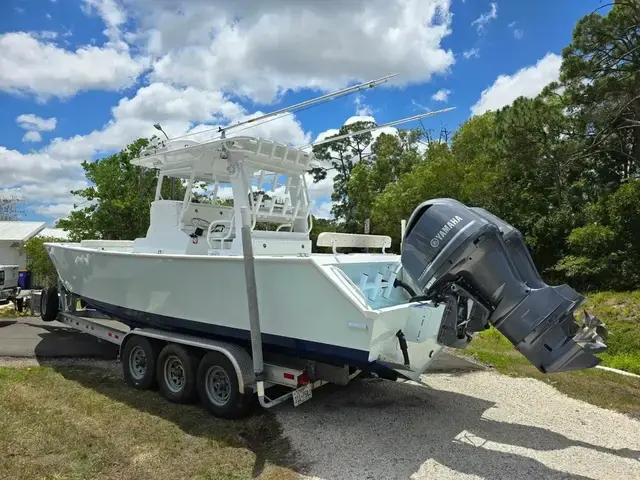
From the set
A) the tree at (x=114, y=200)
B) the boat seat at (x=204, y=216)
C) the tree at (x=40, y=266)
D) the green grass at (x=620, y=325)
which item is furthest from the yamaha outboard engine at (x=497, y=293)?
the tree at (x=40, y=266)

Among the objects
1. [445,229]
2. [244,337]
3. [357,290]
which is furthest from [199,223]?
[445,229]

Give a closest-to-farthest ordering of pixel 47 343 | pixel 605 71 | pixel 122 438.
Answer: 1. pixel 122 438
2. pixel 47 343
3. pixel 605 71

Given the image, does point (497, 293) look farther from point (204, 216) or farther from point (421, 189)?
point (421, 189)

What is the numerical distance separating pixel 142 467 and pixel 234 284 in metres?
1.89

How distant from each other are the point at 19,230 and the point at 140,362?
30.0 metres

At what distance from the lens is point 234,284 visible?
5.36 metres

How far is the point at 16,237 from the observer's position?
29938 millimetres

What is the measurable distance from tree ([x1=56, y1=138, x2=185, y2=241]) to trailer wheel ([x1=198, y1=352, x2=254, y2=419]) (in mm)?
14874

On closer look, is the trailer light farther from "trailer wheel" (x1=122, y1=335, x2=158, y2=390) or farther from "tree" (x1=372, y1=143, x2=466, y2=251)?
"tree" (x1=372, y1=143, x2=466, y2=251)

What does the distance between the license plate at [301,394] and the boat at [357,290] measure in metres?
0.37

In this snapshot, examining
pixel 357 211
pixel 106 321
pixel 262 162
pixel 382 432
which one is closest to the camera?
pixel 382 432

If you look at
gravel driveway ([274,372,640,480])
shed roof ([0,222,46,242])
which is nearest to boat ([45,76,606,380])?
gravel driveway ([274,372,640,480])

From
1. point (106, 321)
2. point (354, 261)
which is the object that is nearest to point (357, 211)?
point (106, 321)

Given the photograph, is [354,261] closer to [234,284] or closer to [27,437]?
[234,284]
